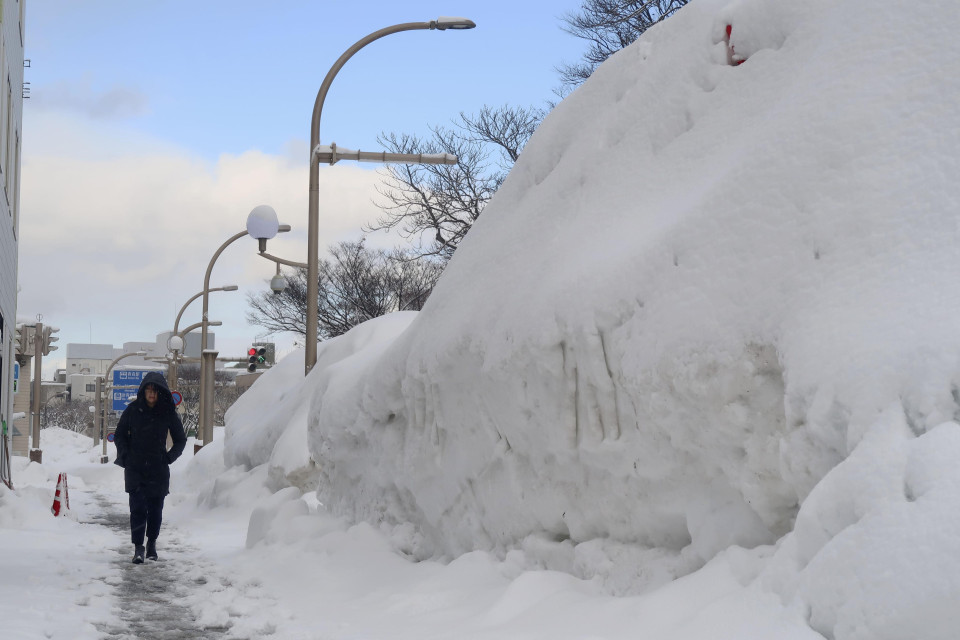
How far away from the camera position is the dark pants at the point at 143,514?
27.6ft

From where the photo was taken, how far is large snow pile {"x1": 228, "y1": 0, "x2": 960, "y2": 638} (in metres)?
3.15

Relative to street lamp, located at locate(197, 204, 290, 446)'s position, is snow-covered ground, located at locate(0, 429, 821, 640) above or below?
below

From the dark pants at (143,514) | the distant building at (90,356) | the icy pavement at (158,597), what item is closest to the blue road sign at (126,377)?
the icy pavement at (158,597)

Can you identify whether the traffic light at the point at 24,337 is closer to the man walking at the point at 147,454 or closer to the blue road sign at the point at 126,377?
the blue road sign at the point at 126,377

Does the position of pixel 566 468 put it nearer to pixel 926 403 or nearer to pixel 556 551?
pixel 556 551

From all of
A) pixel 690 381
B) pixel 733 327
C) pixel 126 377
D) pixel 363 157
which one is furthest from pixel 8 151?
pixel 126 377

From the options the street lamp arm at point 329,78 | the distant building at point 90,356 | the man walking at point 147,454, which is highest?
the distant building at point 90,356

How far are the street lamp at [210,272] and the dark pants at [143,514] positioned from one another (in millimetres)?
7499

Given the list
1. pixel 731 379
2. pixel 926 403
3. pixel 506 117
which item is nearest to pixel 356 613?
pixel 731 379

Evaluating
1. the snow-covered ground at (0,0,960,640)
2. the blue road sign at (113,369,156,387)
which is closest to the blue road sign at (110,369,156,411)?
the blue road sign at (113,369,156,387)

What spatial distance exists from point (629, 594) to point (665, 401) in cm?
95

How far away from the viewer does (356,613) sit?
19.1 ft

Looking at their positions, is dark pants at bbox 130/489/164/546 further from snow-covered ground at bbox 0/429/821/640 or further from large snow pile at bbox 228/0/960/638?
large snow pile at bbox 228/0/960/638

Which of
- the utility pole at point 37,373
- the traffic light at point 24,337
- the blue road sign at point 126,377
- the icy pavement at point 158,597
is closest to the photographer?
the icy pavement at point 158,597
